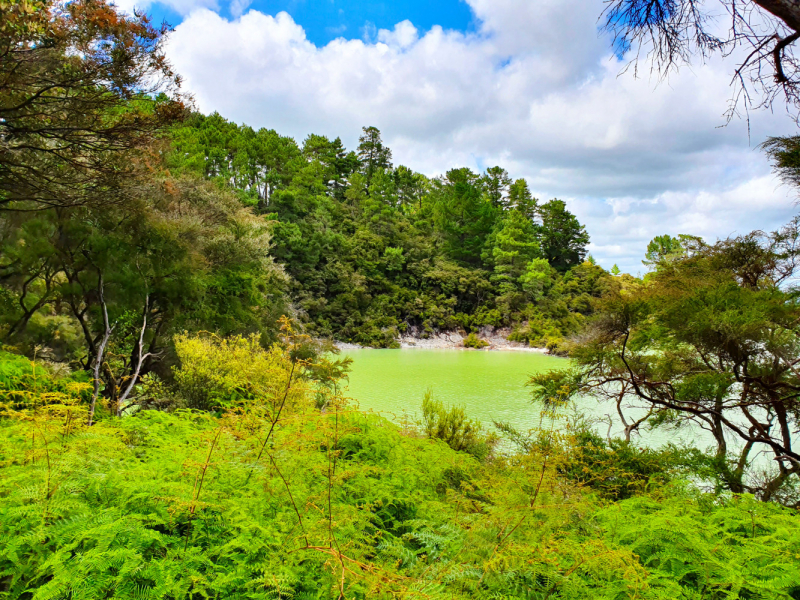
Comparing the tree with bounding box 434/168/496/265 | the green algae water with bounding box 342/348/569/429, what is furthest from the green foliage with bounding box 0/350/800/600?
the tree with bounding box 434/168/496/265

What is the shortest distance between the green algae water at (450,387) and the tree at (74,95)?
495 cm

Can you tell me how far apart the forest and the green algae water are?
99 centimetres

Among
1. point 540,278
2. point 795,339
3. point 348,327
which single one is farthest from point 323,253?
point 795,339

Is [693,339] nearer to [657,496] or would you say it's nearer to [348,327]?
[657,496]

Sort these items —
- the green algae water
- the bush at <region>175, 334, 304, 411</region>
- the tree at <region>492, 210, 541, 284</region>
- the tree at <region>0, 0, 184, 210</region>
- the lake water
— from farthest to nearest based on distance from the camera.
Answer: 1. the tree at <region>492, 210, 541, 284</region>
2. the green algae water
3. the lake water
4. the bush at <region>175, 334, 304, 411</region>
5. the tree at <region>0, 0, 184, 210</region>

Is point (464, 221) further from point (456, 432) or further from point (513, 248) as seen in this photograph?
point (456, 432)

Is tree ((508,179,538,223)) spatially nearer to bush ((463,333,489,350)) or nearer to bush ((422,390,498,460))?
bush ((463,333,489,350))

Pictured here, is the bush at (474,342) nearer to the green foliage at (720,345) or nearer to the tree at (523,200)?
the tree at (523,200)

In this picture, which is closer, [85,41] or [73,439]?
[73,439]

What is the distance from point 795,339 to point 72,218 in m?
9.78

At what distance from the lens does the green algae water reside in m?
10.4

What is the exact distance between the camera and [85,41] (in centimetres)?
414

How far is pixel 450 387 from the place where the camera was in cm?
1420

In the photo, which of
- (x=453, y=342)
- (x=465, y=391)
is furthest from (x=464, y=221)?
(x=465, y=391)
